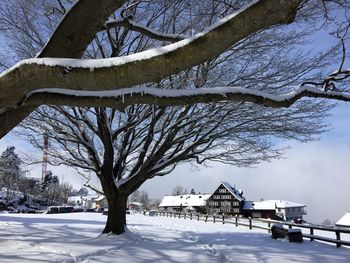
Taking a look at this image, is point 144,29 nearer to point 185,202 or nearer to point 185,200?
point 185,202

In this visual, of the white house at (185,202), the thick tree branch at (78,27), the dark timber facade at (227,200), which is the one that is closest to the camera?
the thick tree branch at (78,27)

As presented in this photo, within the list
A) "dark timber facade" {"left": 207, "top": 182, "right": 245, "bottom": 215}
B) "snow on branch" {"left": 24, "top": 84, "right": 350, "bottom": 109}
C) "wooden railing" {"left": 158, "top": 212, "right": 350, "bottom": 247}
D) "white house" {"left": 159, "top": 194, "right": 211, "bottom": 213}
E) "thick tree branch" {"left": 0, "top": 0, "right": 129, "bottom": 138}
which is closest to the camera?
"snow on branch" {"left": 24, "top": 84, "right": 350, "bottom": 109}

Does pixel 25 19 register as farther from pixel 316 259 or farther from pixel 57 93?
pixel 316 259

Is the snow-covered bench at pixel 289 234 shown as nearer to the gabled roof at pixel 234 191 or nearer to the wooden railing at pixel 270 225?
the wooden railing at pixel 270 225

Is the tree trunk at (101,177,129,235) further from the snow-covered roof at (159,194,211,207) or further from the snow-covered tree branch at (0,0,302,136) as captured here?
the snow-covered roof at (159,194,211,207)

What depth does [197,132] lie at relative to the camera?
1428cm

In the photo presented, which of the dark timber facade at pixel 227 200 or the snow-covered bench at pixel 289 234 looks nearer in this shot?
the snow-covered bench at pixel 289 234

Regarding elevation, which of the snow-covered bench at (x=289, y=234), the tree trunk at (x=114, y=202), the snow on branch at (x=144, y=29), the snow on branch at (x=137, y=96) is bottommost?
the snow-covered bench at (x=289, y=234)

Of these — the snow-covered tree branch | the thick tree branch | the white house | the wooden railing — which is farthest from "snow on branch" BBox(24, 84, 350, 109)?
the white house

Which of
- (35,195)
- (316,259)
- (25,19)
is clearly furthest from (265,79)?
(35,195)

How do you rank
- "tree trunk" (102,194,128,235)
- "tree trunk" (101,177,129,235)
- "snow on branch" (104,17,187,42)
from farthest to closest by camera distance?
"tree trunk" (101,177,129,235) → "tree trunk" (102,194,128,235) → "snow on branch" (104,17,187,42)

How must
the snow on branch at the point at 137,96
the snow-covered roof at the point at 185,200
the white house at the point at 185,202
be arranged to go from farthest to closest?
the snow-covered roof at the point at 185,200, the white house at the point at 185,202, the snow on branch at the point at 137,96

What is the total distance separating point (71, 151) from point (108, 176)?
275cm

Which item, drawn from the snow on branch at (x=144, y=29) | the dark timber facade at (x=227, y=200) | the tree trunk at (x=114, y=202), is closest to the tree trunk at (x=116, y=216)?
the tree trunk at (x=114, y=202)
